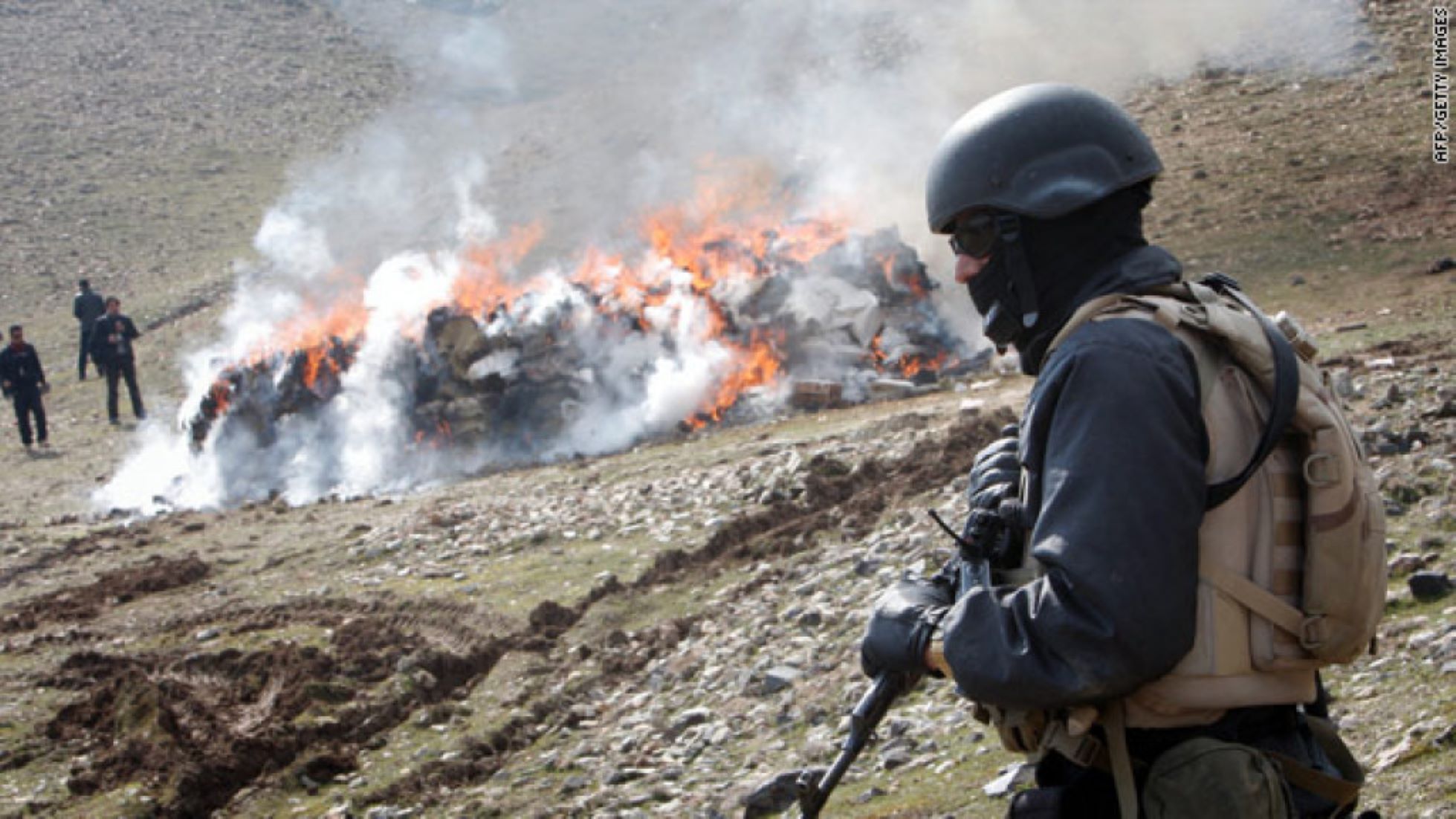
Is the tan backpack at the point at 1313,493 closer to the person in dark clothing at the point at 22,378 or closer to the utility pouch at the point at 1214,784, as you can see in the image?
the utility pouch at the point at 1214,784

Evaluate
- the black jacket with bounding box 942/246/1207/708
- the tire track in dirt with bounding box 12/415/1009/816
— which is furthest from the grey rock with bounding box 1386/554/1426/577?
the black jacket with bounding box 942/246/1207/708

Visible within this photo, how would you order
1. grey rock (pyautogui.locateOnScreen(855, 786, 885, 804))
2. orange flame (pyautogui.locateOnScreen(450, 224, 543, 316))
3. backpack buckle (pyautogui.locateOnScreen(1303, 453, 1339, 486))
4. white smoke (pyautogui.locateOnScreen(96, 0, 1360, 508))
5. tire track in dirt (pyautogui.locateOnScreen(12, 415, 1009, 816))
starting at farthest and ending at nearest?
orange flame (pyautogui.locateOnScreen(450, 224, 543, 316)) → white smoke (pyautogui.locateOnScreen(96, 0, 1360, 508)) → tire track in dirt (pyautogui.locateOnScreen(12, 415, 1009, 816)) → grey rock (pyautogui.locateOnScreen(855, 786, 885, 804)) → backpack buckle (pyautogui.locateOnScreen(1303, 453, 1339, 486))

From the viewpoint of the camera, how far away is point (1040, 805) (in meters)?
2.65

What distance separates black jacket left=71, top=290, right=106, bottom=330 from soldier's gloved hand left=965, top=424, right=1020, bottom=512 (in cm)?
2521

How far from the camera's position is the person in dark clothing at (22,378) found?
837 inches

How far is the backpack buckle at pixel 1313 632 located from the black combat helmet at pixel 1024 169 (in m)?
0.85

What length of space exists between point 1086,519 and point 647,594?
26.8 ft

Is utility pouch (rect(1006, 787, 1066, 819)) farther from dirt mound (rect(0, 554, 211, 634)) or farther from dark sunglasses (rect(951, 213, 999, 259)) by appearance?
dirt mound (rect(0, 554, 211, 634))

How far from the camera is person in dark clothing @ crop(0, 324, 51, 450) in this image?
2125 centimetres

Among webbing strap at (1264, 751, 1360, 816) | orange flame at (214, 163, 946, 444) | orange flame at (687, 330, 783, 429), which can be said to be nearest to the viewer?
webbing strap at (1264, 751, 1360, 816)

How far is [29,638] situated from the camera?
1105cm

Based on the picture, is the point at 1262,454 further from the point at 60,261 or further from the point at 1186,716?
the point at 60,261

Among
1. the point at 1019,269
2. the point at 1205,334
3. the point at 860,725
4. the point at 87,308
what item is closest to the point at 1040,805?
the point at 860,725

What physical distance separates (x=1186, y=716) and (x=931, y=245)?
21190 millimetres
